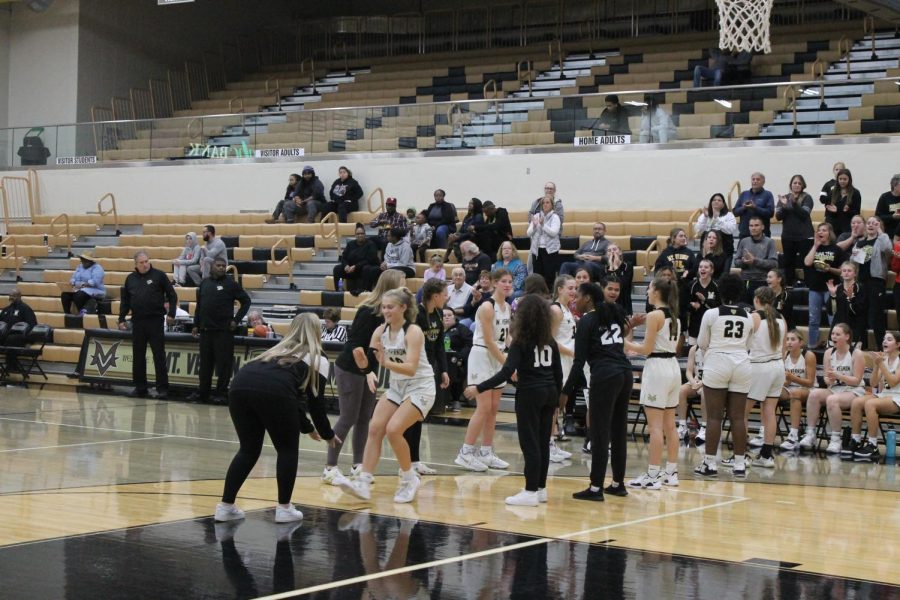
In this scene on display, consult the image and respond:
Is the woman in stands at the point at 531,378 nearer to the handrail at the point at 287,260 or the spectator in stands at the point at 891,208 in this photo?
the spectator in stands at the point at 891,208

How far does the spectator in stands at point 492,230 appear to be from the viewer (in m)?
18.8

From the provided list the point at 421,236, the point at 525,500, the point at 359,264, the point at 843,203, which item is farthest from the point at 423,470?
the point at 421,236

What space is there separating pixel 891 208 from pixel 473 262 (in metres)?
6.07

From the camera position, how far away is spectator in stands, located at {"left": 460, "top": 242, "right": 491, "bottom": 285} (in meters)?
17.9

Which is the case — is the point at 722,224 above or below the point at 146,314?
above

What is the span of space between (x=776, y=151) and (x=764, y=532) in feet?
40.6

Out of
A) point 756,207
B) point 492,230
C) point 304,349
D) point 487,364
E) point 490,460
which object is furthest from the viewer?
point 492,230

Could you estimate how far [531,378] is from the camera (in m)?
9.31

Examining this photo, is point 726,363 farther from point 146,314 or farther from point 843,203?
point 146,314

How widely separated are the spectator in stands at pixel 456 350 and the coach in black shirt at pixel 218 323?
10.0 ft

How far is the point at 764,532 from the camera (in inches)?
335

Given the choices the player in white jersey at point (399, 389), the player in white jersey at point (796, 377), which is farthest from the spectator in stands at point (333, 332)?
the player in white jersey at point (399, 389)

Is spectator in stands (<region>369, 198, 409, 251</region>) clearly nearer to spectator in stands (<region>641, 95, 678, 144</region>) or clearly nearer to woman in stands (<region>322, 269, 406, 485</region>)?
spectator in stands (<region>641, 95, 678, 144</region>)

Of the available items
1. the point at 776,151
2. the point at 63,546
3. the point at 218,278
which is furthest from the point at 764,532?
the point at 776,151
